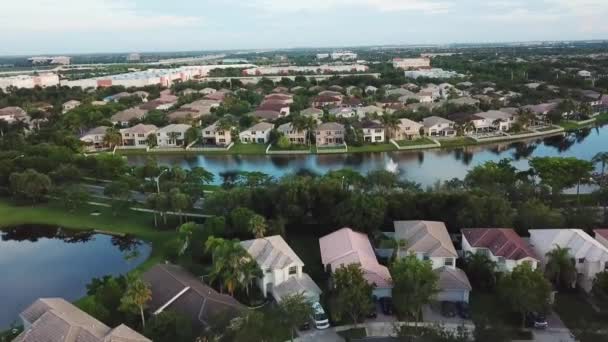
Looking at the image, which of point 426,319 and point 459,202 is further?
point 459,202

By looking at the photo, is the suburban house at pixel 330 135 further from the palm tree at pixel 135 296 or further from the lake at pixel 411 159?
the palm tree at pixel 135 296

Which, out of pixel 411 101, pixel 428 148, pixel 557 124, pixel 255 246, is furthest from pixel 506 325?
pixel 411 101

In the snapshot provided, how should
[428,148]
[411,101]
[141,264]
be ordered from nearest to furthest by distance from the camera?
[141,264], [428,148], [411,101]

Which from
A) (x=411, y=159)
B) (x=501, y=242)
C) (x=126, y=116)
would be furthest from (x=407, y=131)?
(x=126, y=116)

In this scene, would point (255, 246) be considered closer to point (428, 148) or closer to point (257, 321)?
point (257, 321)

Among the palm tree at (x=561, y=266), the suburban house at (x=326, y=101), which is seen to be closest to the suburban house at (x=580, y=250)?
the palm tree at (x=561, y=266)

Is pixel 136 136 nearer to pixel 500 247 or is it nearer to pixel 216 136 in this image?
pixel 216 136
